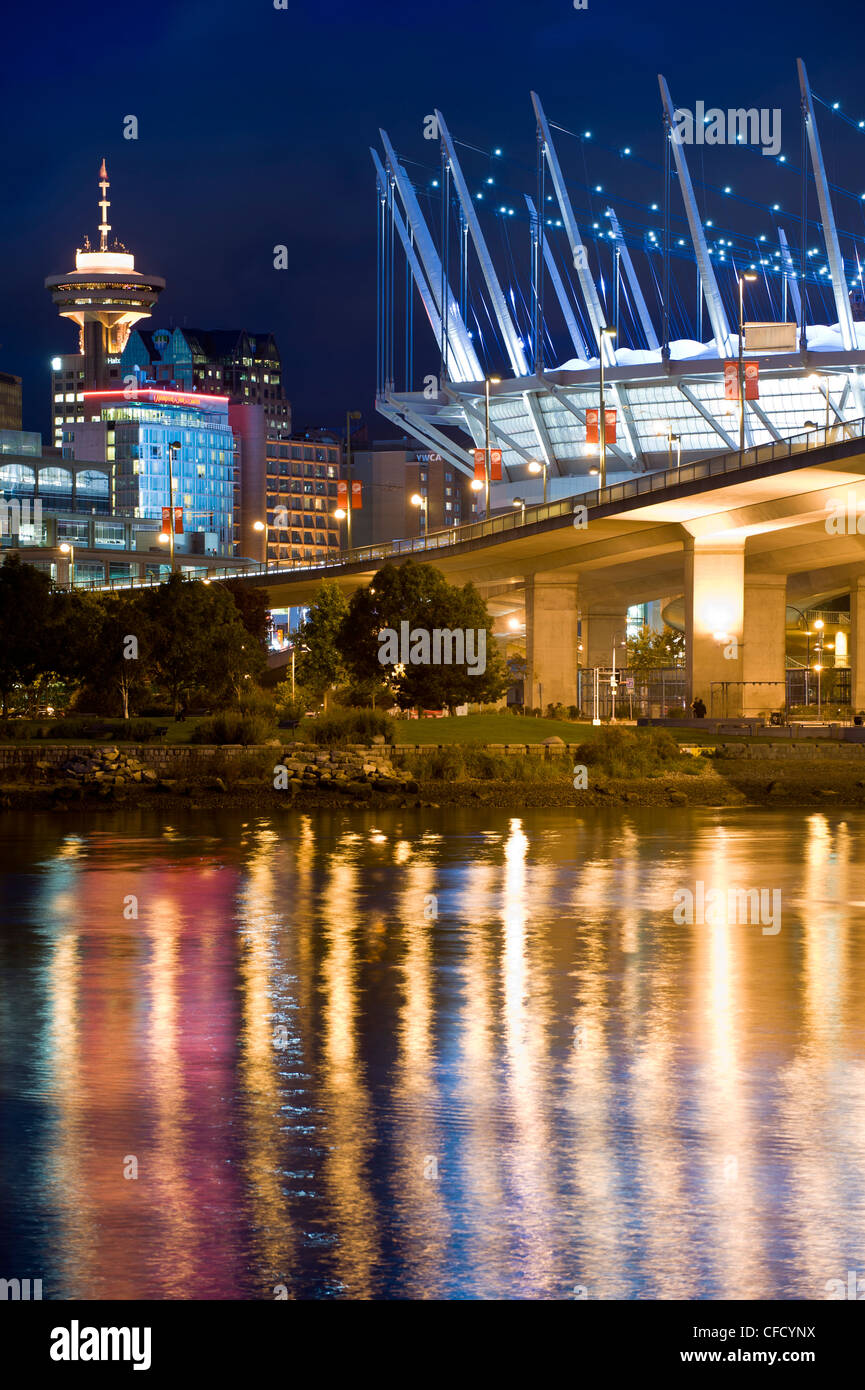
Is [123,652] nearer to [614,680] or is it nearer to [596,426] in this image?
[614,680]

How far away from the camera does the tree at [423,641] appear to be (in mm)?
58438

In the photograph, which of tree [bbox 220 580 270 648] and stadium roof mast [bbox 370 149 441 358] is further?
stadium roof mast [bbox 370 149 441 358]

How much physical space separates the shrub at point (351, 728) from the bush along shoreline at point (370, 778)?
2.4 inches

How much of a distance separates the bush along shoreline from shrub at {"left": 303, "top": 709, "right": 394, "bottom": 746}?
61 millimetres

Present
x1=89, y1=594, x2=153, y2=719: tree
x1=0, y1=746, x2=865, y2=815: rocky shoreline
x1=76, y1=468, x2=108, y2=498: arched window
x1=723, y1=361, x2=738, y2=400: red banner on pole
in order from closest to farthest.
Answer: x1=0, y1=746, x2=865, y2=815: rocky shoreline
x1=89, y1=594, x2=153, y2=719: tree
x1=723, y1=361, x2=738, y2=400: red banner on pole
x1=76, y1=468, x2=108, y2=498: arched window

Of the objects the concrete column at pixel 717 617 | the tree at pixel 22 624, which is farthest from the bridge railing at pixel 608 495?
the tree at pixel 22 624

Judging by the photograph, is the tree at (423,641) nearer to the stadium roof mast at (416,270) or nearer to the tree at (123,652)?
the tree at (123,652)

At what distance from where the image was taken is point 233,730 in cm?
4609

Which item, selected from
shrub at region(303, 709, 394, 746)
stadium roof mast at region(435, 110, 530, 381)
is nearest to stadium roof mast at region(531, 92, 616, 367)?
stadium roof mast at region(435, 110, 530, 381)

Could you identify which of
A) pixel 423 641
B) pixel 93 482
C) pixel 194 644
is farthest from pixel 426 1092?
pixel 93 482

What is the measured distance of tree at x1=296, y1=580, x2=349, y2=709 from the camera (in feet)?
237

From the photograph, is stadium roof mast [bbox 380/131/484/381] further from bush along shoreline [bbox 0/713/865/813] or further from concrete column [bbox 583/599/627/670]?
bush along shoreline [bbox 0/713/865/813]

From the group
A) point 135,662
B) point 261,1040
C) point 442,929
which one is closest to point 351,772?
point 135,662

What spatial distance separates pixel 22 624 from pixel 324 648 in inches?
692
